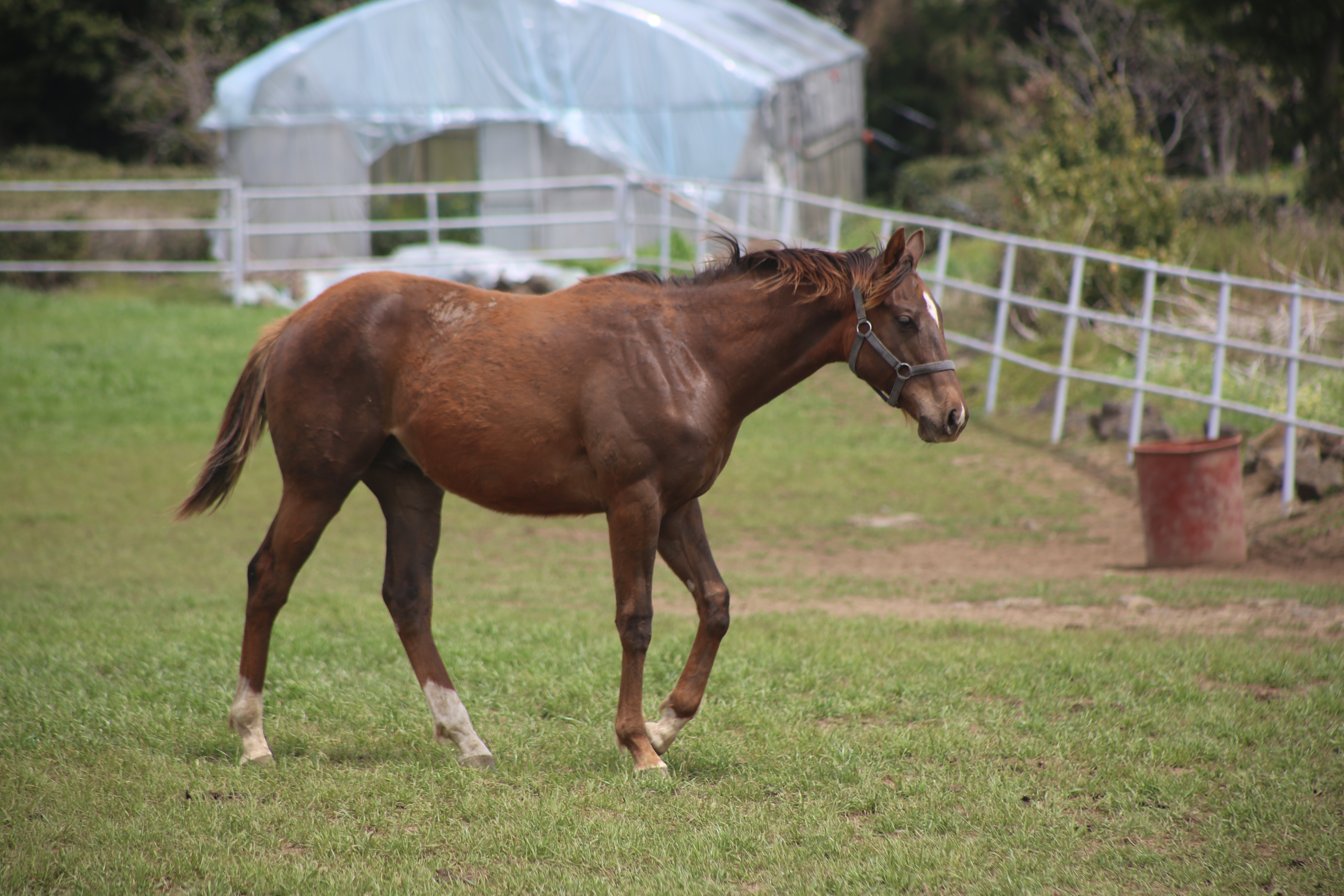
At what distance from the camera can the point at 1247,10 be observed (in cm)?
1188

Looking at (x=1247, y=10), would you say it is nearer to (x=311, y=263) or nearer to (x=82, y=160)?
(x=311, y=263)

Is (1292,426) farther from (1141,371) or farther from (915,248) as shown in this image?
(915,248)

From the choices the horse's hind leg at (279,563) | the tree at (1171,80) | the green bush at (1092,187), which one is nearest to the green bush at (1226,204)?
the green bush at (1092,187)

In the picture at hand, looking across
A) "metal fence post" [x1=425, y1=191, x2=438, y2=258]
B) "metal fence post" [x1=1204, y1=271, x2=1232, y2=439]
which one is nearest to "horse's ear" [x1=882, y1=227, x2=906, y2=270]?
"metal fence post" [x1=1204, y1=271, x2=1232, y2=439]

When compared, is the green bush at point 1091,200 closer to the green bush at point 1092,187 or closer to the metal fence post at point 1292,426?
the green bush at point 1092,187

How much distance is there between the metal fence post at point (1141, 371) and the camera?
992cm

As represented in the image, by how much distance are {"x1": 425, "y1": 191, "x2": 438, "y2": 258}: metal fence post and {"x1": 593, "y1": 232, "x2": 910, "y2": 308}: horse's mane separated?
510 inches

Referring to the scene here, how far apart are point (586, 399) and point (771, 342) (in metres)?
0.73

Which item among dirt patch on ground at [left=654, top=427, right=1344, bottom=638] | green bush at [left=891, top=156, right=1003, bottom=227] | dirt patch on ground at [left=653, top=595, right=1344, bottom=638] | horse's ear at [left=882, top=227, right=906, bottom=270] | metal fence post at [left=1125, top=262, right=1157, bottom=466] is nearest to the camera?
horse's ear at [left=882, top=227, right=906, bottom=270]

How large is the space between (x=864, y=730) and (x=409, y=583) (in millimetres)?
1929

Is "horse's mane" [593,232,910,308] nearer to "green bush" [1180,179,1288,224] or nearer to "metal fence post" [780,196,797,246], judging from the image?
"metal fence post" [780,196,797,246]

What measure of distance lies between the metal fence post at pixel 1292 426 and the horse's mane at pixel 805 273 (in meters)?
5.38

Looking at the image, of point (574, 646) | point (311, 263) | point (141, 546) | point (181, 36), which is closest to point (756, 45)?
point (311, 263)

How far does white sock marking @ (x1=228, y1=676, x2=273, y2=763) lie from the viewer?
438 centimetres
